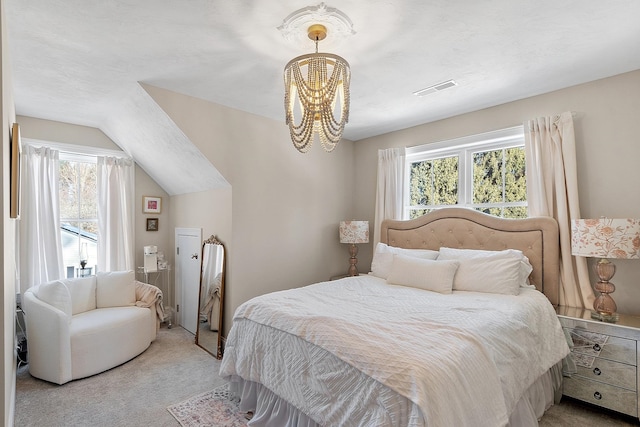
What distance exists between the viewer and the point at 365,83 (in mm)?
2779

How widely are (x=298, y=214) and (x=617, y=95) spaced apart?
318 cm

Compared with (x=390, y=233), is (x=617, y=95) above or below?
above

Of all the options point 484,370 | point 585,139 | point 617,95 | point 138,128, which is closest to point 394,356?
point 484,370

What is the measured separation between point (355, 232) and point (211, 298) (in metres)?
1.86

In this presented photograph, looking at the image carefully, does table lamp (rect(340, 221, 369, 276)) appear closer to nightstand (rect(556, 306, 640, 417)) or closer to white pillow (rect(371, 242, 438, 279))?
white pillow (rect(371, 242, 438, 279))

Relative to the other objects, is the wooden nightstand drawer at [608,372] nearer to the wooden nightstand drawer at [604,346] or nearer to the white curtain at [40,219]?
the wooden nightstand drawer at [604,346]

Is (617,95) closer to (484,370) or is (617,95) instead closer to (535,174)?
(535,174)

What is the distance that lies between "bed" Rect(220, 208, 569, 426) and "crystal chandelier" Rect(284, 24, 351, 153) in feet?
3.87

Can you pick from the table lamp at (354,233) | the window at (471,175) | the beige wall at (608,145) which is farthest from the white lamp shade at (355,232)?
the beige wall at (608,145)

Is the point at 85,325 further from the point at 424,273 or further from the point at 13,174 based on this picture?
the point at 424,273

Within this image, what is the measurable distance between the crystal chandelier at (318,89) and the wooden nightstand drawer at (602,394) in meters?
2.53

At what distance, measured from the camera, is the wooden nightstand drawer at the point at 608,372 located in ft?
7.12

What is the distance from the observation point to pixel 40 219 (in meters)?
3.50

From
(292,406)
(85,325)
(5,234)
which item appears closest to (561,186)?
(292,406)
